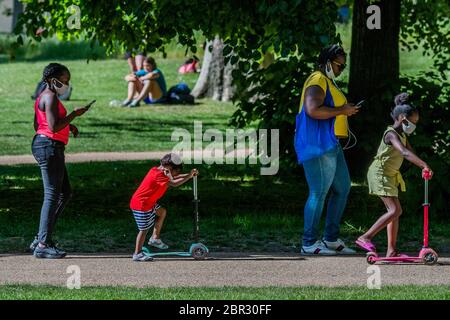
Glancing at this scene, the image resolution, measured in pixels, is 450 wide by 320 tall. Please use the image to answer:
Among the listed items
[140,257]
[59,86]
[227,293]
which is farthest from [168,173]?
[227,293]

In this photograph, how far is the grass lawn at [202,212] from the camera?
398 inches

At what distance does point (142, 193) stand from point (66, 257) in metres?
0.82

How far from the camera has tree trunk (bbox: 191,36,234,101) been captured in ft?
86.9

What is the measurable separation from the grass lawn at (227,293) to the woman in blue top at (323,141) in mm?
1654

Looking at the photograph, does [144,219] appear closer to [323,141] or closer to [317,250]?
[317,250]

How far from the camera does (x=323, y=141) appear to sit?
9.45 metres

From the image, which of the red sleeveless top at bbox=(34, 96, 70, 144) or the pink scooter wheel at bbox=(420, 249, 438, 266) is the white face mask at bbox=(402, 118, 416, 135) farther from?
the red sleeveless top at bbox=(34, 96, 70, 144)

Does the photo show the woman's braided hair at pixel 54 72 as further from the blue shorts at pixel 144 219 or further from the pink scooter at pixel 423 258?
the pink scooter at pixel 423 258

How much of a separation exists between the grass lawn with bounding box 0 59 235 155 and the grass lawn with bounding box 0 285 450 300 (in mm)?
10531

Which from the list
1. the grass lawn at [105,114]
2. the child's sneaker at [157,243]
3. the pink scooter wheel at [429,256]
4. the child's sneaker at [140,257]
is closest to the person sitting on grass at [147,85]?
the grass lawn at [105,114]

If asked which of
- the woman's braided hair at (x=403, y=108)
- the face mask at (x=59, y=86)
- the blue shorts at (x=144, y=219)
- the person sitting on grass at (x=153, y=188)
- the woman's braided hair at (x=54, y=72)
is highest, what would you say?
the woman's braided hair at (x=54, y=72)

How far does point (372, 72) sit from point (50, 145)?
5.16m

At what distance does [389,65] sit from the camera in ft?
44.0
